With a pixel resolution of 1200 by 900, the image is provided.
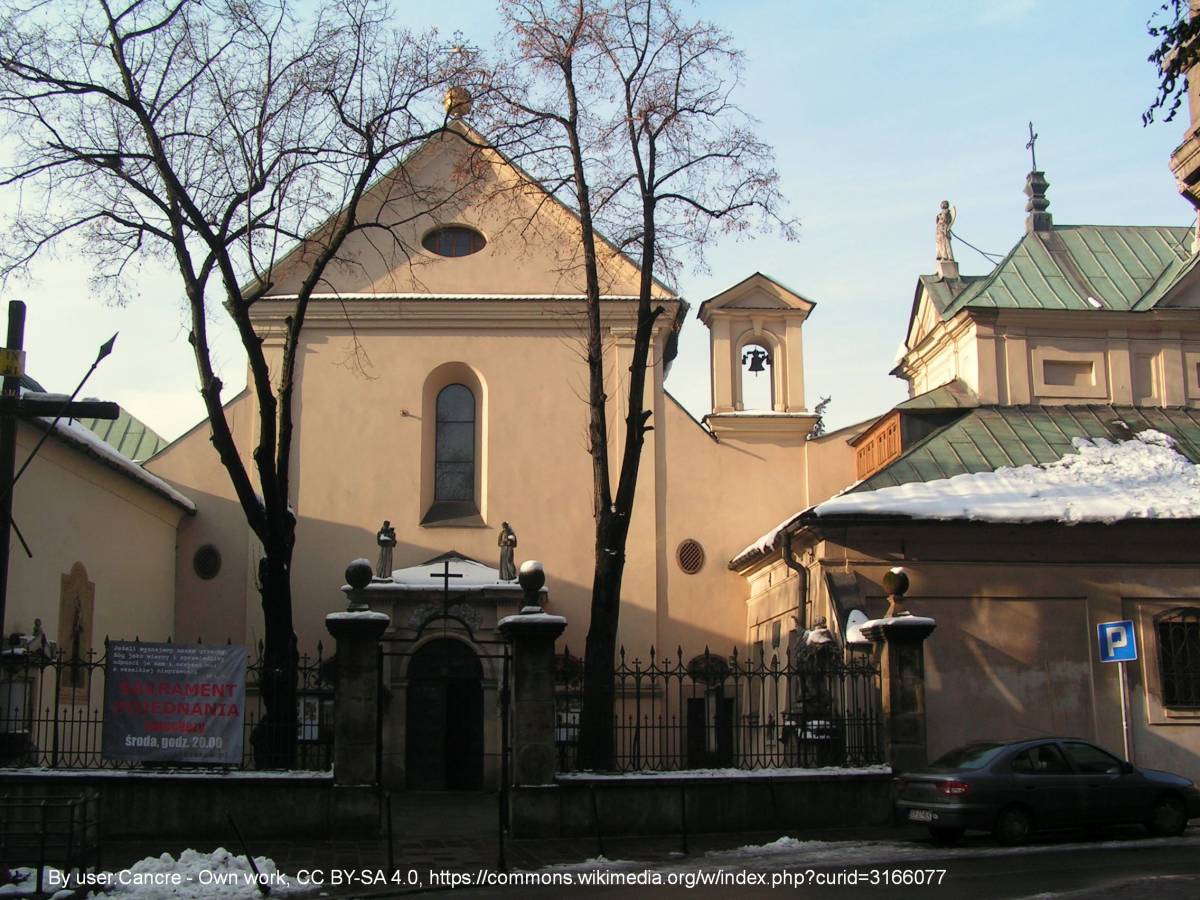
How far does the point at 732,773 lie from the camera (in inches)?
631

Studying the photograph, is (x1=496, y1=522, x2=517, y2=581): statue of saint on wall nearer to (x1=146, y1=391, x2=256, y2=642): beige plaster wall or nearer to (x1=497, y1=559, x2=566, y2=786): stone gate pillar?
(x1=146, y1=391, x2=256, y2=642): beige plaster wall

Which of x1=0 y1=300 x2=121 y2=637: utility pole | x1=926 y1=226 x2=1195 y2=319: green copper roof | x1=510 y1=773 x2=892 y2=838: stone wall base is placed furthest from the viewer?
x1=926 y1=226 x2=1195 y2=319: green copper roof

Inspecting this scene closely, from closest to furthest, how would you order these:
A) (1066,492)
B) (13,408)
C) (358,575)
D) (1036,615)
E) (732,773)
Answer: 1. (13,408)
2. (732,773)
3. (358,575)
4. (1036,615)
5. (1066,492)

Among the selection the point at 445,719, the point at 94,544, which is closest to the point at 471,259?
the point at 445,719

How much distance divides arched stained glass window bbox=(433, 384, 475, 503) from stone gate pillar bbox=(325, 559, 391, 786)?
11354 millimetres

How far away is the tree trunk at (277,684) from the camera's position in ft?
51.8

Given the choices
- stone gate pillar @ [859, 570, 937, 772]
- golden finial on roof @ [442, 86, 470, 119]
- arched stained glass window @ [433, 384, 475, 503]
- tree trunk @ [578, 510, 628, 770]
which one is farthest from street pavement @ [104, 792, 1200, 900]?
arched stained glass window @ [433, 384, 475, 503]

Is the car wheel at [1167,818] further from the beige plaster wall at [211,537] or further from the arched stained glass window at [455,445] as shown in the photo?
the beige plaster wall at [211,537]

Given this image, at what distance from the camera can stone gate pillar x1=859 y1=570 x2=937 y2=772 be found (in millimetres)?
16719

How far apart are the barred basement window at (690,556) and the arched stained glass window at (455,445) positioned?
411cm

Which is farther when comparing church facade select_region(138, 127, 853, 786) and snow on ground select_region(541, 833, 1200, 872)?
church facade select_region(138, 127, 853, 786)

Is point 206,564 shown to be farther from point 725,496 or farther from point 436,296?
point 725,496

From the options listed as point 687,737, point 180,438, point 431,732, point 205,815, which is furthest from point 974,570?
point 180,438

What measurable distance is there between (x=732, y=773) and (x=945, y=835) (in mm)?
2456
